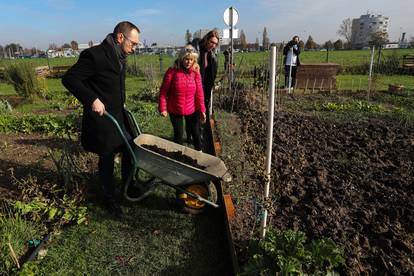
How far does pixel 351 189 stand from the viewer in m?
→ 3.60

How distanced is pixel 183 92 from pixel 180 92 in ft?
0.13

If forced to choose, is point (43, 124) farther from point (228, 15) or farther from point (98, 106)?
point (228, 15)

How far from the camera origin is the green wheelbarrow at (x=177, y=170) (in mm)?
2805

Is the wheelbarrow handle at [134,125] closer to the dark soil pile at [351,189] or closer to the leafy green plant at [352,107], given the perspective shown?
the dark soil pile at [351,189]

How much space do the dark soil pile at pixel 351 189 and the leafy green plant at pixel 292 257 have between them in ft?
1.42

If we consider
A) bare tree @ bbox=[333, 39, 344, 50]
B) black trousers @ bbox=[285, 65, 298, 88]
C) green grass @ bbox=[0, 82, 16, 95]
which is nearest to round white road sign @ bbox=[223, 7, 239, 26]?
black trousers @ bbox=[285, 65, 298, 88]

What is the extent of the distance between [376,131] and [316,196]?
3.11 meters

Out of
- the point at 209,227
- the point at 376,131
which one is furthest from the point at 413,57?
the point at 209,227

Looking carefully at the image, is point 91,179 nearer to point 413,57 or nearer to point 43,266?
point 43,266

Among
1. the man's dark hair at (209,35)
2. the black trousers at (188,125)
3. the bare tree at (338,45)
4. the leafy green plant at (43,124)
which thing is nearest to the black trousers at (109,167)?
the black trousers at (188,125)

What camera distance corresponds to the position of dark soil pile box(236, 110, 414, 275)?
2.61m

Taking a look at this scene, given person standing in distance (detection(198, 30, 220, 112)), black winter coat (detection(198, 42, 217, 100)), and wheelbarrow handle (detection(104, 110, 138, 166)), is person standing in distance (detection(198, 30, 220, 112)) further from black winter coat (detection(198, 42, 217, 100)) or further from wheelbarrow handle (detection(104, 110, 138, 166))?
wheelbarrow handle (detection(104, 110, 138, 166))

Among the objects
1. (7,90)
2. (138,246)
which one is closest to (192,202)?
(138,246)

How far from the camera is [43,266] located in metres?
2.51
